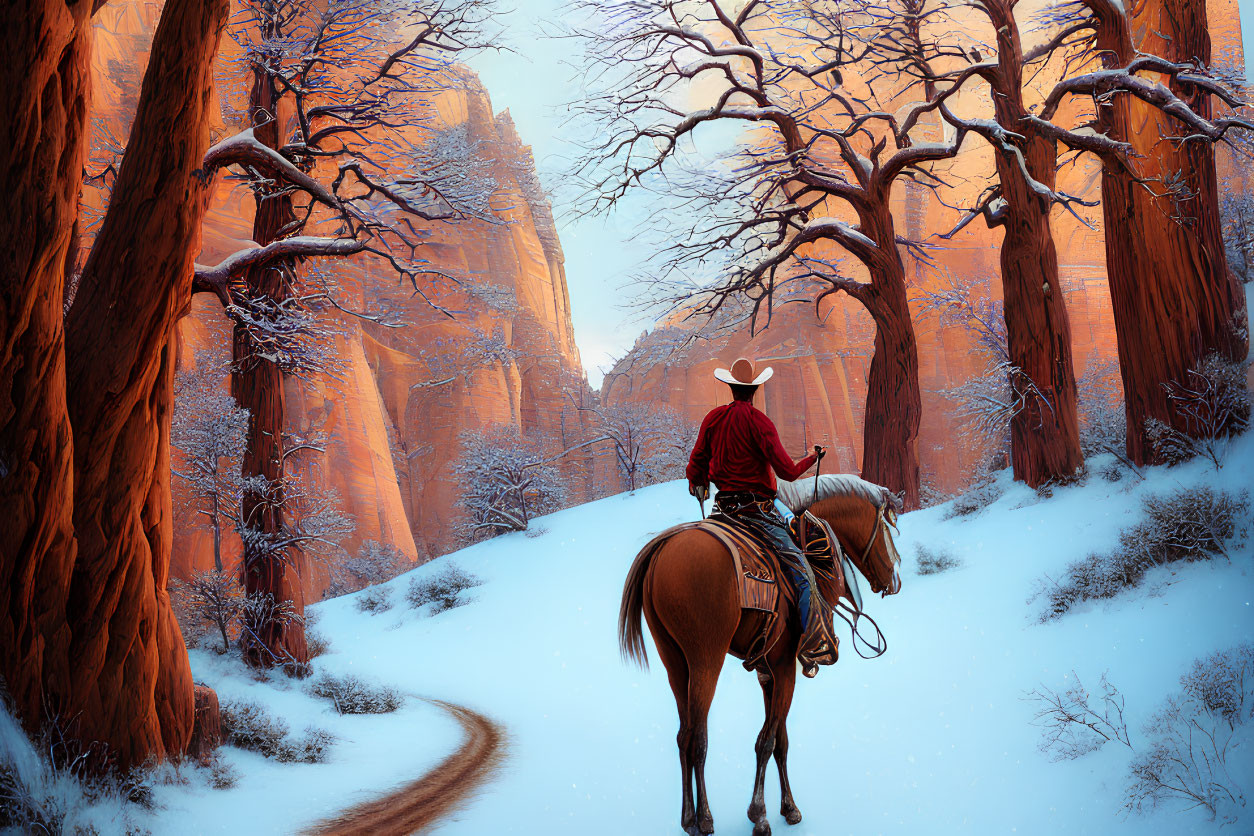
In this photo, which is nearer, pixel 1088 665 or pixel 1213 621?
pixel 1213 621

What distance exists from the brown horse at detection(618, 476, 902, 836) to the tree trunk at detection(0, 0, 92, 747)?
3.39 meters

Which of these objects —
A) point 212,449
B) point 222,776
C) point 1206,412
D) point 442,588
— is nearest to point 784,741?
point 222,776

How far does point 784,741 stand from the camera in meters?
4.49

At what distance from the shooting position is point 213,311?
19094 mm

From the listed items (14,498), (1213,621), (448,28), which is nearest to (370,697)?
(14,498)

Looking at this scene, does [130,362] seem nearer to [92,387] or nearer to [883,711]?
[92,387]

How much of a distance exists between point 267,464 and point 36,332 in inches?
222

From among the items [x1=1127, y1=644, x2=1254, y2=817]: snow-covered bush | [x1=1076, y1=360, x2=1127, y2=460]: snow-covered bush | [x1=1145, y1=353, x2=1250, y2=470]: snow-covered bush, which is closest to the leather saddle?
[x1=1127, y1=644, x2=1254, y2=817]: snow-covered bush

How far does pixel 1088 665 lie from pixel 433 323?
2718cm

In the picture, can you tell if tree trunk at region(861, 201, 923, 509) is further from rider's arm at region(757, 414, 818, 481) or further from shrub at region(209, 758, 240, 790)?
shrub at region(209, 758, 240, 790)

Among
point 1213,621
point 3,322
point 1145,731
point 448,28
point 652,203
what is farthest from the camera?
point 652,203

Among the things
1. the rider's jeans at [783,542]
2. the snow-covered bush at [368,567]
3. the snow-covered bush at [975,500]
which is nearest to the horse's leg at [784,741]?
the rider's jeans at [783,542]

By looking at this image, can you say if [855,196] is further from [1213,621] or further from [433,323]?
[433,323]

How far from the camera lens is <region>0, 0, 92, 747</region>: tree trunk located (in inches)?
159
